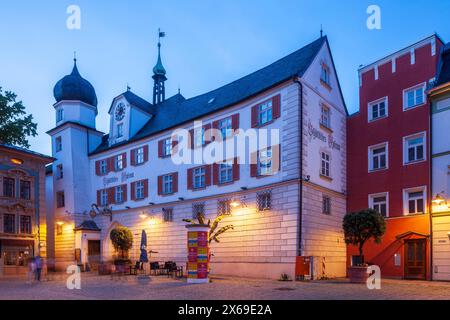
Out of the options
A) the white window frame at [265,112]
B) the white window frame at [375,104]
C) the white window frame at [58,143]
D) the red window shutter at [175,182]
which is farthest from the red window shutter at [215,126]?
the white window frame at [58,143]

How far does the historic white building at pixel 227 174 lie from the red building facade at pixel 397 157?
1732mm

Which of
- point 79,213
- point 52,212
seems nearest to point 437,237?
point 79,213

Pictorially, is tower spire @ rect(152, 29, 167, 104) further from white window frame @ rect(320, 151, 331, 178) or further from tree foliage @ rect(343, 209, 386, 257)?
tree foliage @ rect(343, 209, 386, 257)

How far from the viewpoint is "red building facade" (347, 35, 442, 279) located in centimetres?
2367

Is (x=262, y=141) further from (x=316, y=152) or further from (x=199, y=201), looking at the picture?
(x=199, y=201)

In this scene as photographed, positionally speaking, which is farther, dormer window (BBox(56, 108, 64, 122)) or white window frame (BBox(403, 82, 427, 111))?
dormer window (BBox(56, 108, 64, 122))

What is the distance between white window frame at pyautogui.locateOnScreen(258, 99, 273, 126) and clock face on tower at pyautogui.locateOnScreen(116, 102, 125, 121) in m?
15.8

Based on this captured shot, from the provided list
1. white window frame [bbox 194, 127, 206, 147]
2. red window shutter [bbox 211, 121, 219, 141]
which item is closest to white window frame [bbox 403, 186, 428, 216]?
A: red window shutter [bbox 211, 121, 219, 141]

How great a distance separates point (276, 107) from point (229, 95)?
633 cm

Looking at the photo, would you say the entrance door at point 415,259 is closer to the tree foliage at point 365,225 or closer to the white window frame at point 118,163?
the tree foliage at point 365,225

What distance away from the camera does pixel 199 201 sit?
98.0 ft

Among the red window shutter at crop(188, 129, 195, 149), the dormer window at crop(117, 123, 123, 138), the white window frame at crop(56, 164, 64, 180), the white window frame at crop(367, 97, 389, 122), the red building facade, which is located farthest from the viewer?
the white window frame at crop(56, 164, 64, 180)

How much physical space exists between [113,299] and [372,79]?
63.5ft

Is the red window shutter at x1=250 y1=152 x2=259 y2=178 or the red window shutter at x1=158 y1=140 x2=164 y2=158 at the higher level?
the red window shutter at x1=158 y1=140 x2=164 y2=158
